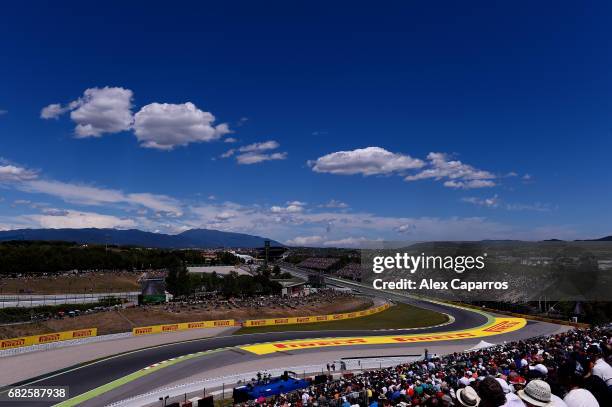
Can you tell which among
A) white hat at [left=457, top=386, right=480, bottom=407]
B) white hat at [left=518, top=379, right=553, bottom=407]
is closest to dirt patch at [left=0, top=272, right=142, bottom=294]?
white hat at [left=457, top=386, right=480, bottom=407]

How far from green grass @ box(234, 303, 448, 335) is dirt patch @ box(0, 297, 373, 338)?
19.3ft

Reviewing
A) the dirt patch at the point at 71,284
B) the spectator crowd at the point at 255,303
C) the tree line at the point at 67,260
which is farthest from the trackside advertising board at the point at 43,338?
the dirt patch at the point at 71,284

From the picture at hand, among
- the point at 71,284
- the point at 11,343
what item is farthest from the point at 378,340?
the point at 71,284

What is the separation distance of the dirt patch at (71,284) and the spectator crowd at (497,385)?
89.6 m

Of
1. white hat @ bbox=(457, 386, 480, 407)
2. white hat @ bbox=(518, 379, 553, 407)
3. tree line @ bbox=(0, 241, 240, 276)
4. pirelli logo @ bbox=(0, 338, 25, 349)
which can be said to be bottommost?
pirelli logo @ bbox=(0, 338, 25, 349)

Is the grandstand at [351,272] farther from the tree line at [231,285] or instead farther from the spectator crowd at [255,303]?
the spectator crowd at [255,303]

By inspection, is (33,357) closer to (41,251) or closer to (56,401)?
(56,401)

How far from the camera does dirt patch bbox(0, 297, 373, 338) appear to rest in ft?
147

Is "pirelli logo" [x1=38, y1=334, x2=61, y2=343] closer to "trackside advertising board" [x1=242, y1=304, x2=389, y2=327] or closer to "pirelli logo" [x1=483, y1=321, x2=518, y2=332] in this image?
"trackside advertising board" [x1=242, y1=304, x2=389, y2=327]

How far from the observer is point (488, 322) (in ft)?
198

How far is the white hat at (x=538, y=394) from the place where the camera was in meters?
4.72

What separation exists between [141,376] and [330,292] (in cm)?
5461

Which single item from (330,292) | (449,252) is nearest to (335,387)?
(330,292)

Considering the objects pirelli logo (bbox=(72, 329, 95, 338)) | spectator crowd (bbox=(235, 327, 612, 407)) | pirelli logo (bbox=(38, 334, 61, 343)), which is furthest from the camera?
pirelli logo (bbox=(72, 329, 95, 338))
